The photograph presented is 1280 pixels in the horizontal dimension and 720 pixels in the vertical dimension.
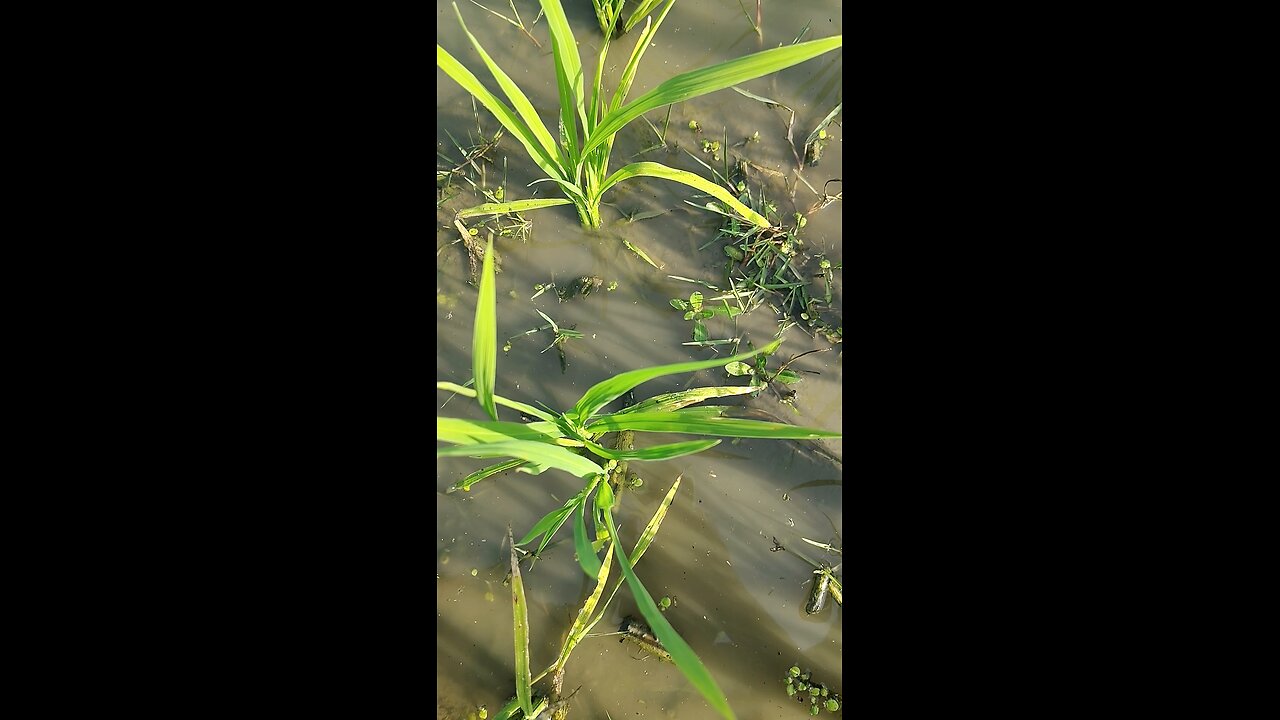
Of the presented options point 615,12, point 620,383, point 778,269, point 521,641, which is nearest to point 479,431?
point 620,383

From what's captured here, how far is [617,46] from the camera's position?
1.40 meters

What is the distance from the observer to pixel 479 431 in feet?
3.12

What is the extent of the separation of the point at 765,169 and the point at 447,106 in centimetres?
66

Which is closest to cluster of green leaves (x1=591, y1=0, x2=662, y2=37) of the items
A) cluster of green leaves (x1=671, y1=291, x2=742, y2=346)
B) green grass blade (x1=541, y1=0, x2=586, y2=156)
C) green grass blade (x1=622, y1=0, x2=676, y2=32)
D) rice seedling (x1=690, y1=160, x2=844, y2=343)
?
green grass blade (x1=622, y1=0, x2=676, y2=32)

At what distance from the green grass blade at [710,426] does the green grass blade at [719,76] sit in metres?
0.47

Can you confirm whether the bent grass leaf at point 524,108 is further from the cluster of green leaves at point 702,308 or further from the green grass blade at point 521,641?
the green grass blade at point 521,641

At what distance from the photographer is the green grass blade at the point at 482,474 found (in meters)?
1.26

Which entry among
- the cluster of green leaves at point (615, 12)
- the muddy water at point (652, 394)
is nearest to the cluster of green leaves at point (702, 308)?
the muddy water at point (652, 394)

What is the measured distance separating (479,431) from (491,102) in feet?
1.72

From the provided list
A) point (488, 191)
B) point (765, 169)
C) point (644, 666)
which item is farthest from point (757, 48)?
point (644, 666)

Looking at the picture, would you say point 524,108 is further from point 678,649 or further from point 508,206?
point 678,649

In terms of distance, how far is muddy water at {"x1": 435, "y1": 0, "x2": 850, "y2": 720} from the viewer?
1.35 metres

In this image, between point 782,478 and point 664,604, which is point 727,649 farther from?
point 782,478

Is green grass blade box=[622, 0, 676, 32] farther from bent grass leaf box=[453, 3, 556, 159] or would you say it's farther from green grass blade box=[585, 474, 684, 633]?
green grass blade box=[585, 474, 684, 633]
